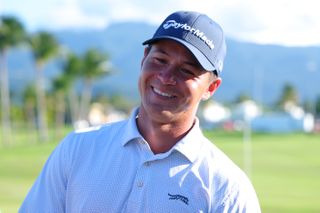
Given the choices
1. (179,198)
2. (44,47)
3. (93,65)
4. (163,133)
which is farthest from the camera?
(93,65)

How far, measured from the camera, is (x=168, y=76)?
8.09 feet

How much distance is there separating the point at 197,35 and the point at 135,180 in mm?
557

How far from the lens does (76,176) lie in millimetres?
2479

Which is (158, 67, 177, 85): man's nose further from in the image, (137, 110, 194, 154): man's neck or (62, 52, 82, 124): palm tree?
(62, 52, 82, 124): palm tree

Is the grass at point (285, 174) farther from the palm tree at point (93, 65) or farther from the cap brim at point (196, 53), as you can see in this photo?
the palm tree at point (93, 65)

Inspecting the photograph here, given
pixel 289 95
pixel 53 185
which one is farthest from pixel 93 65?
pixel 53 185

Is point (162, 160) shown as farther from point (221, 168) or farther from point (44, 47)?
point (44, 47)

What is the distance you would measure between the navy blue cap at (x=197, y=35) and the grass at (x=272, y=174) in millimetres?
9060

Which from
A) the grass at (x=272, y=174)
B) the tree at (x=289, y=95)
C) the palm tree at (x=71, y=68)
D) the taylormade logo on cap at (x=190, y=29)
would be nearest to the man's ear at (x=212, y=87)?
the taylormade logo on cap at (x=190, y=29)

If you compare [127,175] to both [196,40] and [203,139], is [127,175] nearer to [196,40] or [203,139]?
[203,139]

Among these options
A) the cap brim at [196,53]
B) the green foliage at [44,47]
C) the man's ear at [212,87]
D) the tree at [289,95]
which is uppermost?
the cap brim at [196,53]

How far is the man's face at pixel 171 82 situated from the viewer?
8.07 ft

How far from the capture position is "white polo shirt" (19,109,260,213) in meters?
2.45

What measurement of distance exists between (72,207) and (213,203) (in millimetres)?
495
